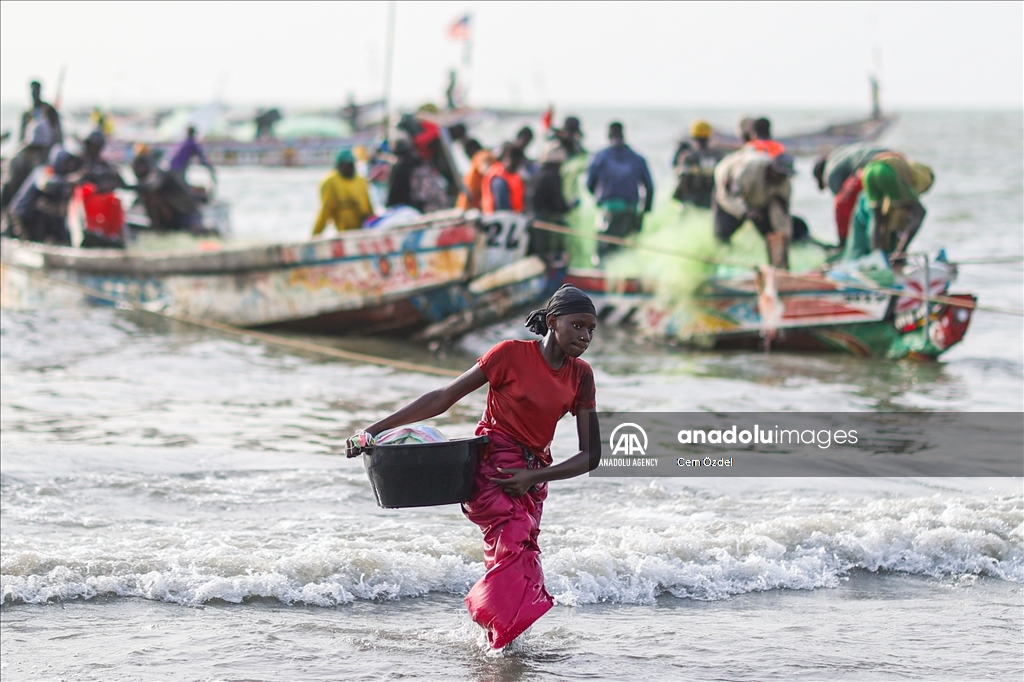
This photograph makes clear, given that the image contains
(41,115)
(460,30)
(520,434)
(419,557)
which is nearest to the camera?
(520,434)

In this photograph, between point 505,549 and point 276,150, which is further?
point 276,150

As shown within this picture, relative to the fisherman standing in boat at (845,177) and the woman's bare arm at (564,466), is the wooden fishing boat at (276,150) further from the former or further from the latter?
the woman's bare arm at (564,466)

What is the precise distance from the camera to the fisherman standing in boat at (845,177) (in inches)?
466

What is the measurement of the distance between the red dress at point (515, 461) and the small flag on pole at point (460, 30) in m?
37.2

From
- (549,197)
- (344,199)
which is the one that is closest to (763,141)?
(549,197)

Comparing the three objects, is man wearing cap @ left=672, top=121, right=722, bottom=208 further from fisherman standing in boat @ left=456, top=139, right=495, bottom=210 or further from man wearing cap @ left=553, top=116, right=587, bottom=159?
fisherman standing in boat @ left=456, top=139, right=495, bottom=210

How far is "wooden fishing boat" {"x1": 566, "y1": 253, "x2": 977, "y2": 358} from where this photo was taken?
11.1 m

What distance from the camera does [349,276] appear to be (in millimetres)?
12062

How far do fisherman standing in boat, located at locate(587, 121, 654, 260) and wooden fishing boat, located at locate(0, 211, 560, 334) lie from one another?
37.4 inches

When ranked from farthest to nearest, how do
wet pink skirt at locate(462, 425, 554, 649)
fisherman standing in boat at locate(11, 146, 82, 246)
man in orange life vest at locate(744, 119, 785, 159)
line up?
1. fisherman standing in boat at locate(11, 146, 82, 246)
2. man in orange life vest at locate(744, 119, 785, 159)
3. wet pink skirt at locate(462, 425, 554, 649)

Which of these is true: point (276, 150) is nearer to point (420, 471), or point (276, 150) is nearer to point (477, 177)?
point (477, 177)

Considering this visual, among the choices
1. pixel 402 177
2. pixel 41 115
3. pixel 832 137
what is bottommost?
pixel 402 177

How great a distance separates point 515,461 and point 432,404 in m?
0.36

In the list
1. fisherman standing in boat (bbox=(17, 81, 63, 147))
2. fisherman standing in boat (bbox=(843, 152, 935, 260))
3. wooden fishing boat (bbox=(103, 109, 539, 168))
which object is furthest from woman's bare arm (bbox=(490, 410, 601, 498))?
wooden fishing boat (bbox=(103, 109, 539, 168))
